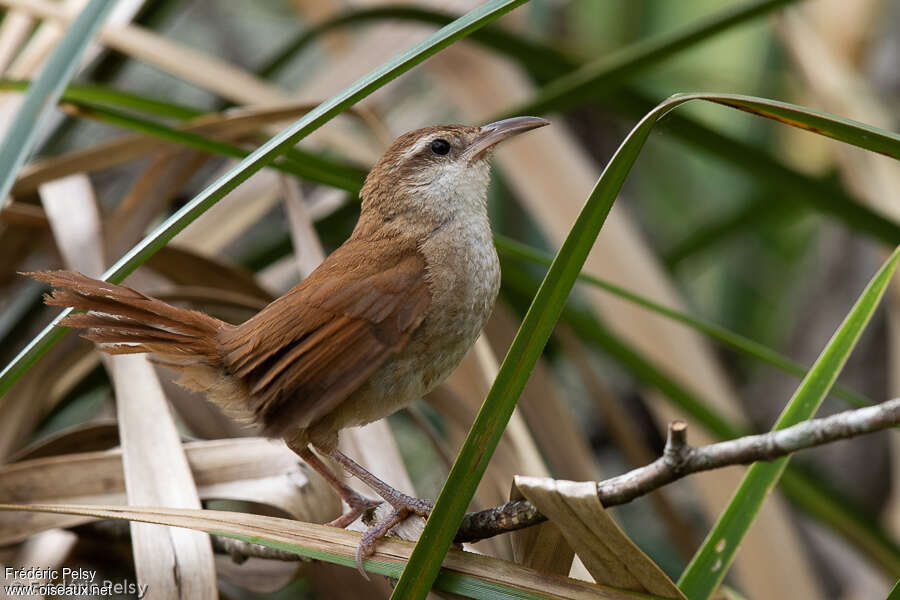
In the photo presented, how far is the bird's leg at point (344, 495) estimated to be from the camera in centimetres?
177

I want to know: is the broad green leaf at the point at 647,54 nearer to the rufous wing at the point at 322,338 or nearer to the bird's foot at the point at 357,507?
the rufous wing at the point at 322,338

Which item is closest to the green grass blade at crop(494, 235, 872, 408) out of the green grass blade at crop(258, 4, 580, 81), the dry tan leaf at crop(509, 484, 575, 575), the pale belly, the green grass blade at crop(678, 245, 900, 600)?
the pale belly

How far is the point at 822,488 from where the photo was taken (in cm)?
263

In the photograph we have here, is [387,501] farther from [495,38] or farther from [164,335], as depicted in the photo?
[495,38]

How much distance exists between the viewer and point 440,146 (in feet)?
6.74

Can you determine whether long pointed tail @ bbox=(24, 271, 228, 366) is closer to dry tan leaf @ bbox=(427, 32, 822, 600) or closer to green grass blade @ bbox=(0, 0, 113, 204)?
green grass blade @ bbox=(0, 0, 113, 204)

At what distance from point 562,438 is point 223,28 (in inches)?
164

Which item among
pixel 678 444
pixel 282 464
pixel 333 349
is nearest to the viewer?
pixel 678 444

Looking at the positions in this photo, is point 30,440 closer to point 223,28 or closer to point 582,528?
point 582,528

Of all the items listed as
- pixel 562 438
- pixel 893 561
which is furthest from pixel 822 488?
pixel 562 438

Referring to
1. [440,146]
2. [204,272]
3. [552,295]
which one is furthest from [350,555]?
[204,272]

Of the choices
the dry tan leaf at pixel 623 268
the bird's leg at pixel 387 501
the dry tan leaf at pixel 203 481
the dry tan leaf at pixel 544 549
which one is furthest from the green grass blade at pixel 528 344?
the dry tan leaf at pixel 623 268

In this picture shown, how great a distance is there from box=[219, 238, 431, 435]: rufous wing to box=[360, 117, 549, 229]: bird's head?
241mm

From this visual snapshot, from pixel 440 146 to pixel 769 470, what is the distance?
1043mm
